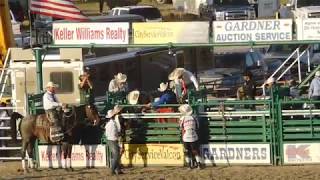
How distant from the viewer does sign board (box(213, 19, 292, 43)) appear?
18.1 meters

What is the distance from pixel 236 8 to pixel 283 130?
967 inches

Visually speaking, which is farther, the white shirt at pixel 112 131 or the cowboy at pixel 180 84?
the cowboy at pixel 180 84

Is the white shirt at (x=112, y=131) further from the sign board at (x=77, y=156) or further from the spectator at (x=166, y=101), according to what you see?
the spectator at (x=166, y=101)

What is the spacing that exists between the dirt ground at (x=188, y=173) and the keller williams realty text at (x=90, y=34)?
2.97 m

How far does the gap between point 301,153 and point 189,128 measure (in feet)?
7.71

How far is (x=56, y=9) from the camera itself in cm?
2000

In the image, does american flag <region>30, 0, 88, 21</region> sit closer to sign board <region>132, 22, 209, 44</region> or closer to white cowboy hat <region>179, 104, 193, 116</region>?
sign board <region>132, 22, 209, 44</region>

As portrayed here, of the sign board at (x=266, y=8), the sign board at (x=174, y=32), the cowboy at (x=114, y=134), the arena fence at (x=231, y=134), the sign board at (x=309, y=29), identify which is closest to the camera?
the cowboy at (x=114, y=134)

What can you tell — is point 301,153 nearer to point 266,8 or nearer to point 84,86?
point 84,86

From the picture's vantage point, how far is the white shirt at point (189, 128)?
667 inches

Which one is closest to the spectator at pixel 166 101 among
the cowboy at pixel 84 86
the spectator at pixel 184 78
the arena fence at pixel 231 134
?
the arena fence at pixel 231 134

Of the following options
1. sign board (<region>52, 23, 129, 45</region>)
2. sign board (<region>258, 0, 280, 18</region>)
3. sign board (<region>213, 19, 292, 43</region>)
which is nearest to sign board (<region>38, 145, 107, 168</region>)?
sign board (<region>52, 23, 129, 45</region>)

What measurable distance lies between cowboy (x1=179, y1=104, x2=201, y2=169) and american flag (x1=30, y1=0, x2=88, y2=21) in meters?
4.34

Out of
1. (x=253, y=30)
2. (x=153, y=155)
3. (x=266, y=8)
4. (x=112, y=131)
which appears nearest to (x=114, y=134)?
(x=112, y=131)
